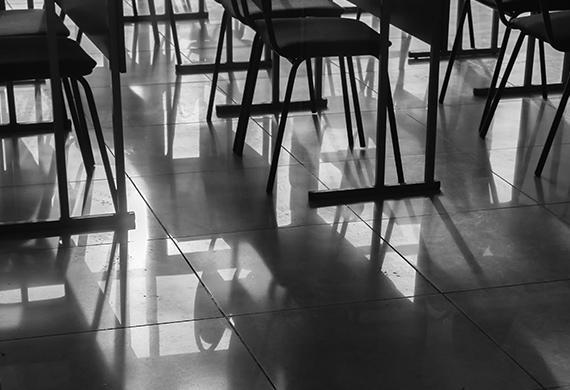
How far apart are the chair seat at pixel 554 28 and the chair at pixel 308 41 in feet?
2.05

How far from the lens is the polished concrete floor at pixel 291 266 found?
2.27 metres

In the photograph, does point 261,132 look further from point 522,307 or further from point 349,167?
point 522,307

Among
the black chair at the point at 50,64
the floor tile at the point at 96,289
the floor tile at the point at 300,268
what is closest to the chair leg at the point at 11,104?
the black chair at the point at 50,64

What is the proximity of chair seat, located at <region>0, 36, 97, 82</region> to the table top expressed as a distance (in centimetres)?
95

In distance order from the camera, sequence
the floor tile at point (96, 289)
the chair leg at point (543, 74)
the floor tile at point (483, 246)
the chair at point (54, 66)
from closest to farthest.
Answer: the floor tile at point (96, 289), the floor tile at point (483, 246), the chair at point (54, 66), the chair leg at point (543, 74)

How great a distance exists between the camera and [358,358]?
2.29 m

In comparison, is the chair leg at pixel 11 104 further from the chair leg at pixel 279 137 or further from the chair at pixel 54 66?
the chair leg at pixel 279 137

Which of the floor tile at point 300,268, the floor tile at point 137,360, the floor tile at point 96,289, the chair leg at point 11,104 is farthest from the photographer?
the chair leg at point 11,104

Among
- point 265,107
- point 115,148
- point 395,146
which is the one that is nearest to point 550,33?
point 395,146

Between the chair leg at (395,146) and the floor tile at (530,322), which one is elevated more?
the chair leg at (395,146)

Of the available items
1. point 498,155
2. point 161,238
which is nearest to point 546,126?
point 498,155

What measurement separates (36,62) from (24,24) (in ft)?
2.05

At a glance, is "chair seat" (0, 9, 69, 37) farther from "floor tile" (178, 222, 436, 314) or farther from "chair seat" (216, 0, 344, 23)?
"floor tile" (178, 222, 436, 314)

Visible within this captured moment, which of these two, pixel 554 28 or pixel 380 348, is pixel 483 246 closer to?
pixel 380 348
